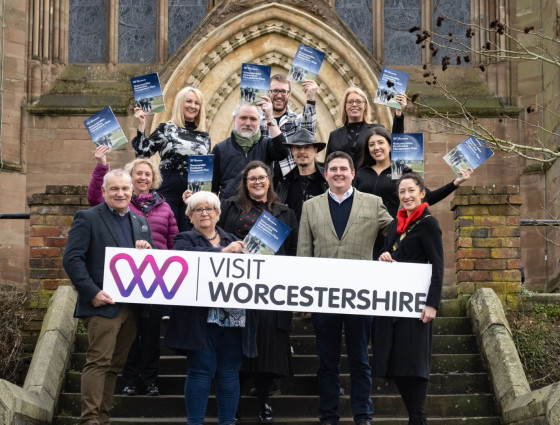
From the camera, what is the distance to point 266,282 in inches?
349

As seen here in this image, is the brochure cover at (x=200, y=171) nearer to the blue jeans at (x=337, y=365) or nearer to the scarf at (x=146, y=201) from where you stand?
the scarf at (x=146, y=201)

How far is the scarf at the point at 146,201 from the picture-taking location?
9664 millimetres

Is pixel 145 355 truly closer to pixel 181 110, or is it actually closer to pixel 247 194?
pixel 247 194

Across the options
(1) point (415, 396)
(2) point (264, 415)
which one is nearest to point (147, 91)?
(2) point (264, 415)

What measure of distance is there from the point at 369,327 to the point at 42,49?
9.68 metres

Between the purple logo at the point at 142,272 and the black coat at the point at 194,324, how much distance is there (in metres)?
0.13

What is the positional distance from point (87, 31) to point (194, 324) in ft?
32.9

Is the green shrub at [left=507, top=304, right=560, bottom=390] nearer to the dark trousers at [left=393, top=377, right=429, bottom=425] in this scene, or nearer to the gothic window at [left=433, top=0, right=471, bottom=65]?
the dark trousers at [left=393, top=377, right=429, bottom=425]

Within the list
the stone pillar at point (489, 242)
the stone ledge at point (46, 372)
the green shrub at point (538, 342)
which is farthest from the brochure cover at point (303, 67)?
the green shrub at point (538, 342)

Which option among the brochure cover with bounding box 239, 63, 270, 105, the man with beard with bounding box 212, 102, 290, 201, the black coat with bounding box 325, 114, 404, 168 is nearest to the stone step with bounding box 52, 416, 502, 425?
the man with beard with bounding box 212, 102, 290, 201

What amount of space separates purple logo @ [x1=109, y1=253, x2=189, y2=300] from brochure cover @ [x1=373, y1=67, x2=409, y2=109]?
2836mm

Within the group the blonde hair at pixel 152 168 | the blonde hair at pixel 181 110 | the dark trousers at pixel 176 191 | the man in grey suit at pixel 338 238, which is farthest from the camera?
the dark trousers at pixel 176 191

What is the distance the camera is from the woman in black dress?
8898 mm

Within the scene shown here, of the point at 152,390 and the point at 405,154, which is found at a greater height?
the point at 405,154
